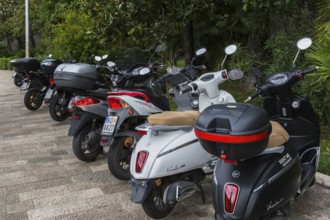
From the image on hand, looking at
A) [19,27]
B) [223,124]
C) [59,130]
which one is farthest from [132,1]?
[19,27]

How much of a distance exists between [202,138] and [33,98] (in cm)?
678

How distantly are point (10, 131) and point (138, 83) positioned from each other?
3121mm

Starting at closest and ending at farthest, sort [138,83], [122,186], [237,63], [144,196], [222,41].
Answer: [144,196]
[122,186]
[138,83]
[237,63]
[222,41]

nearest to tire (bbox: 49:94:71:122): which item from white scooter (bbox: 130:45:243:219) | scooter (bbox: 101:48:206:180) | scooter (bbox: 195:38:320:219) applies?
scooter (bbox: 101:48:206:180)

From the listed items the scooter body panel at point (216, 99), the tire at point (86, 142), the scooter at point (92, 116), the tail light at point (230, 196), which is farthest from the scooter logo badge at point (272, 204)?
the tire at point (86, 142)

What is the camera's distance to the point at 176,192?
3.05 meters

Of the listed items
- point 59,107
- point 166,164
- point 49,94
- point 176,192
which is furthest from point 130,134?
point 49,94

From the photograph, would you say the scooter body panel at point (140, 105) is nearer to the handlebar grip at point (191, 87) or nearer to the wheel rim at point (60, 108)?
the handlebar grip at point (191, 87)

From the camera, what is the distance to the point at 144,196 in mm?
3012

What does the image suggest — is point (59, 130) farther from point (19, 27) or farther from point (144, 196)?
point (19, 27)

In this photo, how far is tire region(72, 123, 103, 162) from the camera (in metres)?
4.68

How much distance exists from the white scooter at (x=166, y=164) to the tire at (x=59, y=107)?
13.5 feet

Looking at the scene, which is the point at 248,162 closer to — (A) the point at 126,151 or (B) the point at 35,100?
(A) the point at 126,151

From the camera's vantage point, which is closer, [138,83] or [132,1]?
[138,83]
